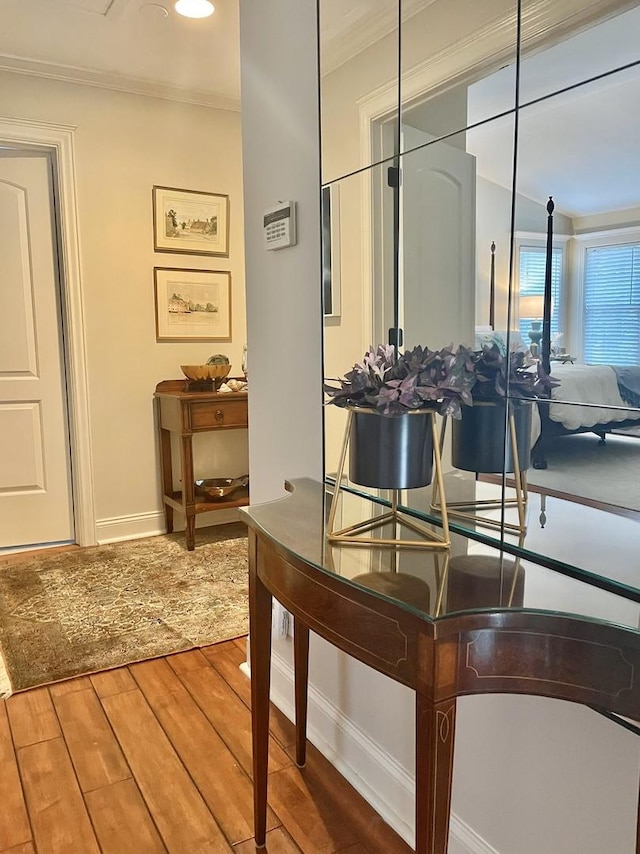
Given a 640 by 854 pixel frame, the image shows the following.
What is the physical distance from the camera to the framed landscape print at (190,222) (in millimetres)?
3732

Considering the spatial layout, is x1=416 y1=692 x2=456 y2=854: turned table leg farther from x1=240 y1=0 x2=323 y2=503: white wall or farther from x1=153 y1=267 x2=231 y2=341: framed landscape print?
x1=153 y1=267 x2=231 y2=341: framed landscape print

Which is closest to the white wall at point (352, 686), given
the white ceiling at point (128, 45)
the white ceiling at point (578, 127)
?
the white ceiling at point (578, 127)

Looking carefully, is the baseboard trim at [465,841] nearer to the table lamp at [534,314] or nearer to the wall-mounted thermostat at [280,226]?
the table lamp at [534,314]

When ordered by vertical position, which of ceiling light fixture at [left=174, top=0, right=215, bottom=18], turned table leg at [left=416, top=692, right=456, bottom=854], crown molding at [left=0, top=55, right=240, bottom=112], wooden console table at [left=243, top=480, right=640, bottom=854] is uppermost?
crown molding at [left=0, top=55, right=240, bottom=112]

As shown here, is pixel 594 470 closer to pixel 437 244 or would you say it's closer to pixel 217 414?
pixel 437 244

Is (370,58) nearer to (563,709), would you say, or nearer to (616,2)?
(616,2)

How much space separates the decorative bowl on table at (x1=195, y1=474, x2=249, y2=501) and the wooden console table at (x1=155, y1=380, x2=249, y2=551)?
0.03 metres

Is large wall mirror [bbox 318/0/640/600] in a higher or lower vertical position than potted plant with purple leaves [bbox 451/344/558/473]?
higher

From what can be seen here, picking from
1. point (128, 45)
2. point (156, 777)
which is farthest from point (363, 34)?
point (128, 45)

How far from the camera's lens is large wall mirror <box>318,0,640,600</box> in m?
0.98

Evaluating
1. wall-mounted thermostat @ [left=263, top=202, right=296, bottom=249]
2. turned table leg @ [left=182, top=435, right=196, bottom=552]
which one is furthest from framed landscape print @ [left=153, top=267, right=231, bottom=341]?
wall-mounted thermostat @ [left=263, top=202, right=296, bottom=249]

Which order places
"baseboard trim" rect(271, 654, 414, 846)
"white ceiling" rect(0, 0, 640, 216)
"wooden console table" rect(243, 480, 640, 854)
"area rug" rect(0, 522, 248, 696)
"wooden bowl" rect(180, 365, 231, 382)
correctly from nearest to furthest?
"wooden console table" rect(243, 480, 640, 854)
"white ceiling" rect(0, 0, 640, 216)
"baseboard trim" rect(271, 654, 414, 846)
"area rug" rect(0, 522, 248, 696)
"wooden bowl" rect(180, 365, 231, 382)

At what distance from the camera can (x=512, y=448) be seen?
1188 mm

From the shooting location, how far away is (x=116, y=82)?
3486mm
